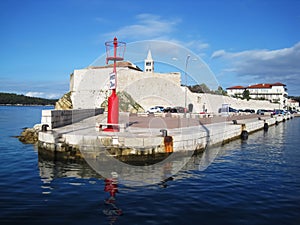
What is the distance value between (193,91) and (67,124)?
46.4 m

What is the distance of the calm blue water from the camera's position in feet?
21.1

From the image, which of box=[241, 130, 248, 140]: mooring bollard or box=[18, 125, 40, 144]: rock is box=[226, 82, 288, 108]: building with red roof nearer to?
box=[241, 130, 248, 140]: mooring bollard

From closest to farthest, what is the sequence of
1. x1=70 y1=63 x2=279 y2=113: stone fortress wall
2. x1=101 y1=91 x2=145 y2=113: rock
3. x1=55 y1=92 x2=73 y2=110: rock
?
x1=101 y1=91 x2=145 y2=113: rock → x1=70 y1=63 x2=279 y2=113: stone fortress wall → x1=55 y1=92 x2=73 y2=110: rock

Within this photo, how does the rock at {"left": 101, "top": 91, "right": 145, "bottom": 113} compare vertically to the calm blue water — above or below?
above

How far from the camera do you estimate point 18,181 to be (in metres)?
9.30

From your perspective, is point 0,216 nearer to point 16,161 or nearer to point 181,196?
point 181,196

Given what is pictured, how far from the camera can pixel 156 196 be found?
7867 mm

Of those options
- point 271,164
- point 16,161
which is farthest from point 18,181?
point 271,164

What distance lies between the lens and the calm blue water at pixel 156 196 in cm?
645

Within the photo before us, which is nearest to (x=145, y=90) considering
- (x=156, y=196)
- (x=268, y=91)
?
(x=156, y=196)

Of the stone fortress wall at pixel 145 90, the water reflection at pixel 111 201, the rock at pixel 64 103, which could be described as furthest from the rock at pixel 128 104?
the water reflection at pixel 111 201

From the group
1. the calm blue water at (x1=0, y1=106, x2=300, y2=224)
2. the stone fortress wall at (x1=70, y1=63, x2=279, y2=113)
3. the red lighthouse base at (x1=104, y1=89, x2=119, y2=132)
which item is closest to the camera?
the calm blue water at (x1=0, y1=106, x2=300, y2=224)

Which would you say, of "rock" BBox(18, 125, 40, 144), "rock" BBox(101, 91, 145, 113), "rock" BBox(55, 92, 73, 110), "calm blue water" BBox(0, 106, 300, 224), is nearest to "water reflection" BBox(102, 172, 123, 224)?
"calm blue water" BBox(0, 106, 300, 224)

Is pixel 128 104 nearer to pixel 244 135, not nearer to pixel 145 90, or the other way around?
pixel 145 90
